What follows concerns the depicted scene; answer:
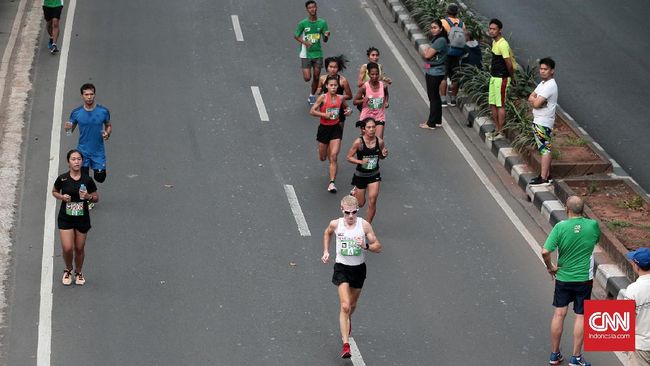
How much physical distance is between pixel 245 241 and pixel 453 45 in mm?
6757

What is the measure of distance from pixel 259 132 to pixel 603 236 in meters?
6.23

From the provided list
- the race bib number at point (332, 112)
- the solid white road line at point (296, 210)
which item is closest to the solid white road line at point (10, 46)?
the solid white road line at point (296, 210)

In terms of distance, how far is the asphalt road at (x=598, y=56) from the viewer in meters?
20.9

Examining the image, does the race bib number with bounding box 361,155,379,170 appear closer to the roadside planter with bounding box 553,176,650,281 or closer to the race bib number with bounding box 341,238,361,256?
the roadside planter with bounding box 553,176,650,281

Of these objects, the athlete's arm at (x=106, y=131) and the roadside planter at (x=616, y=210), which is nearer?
the roadside planter at (x=616, y=210)

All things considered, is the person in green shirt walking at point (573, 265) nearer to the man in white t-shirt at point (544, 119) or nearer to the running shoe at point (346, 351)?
the running shoe at point (346, 351)

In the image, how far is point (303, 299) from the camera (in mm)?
14586

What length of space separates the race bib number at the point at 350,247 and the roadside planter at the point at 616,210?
154 inches

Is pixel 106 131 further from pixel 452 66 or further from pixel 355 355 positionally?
pixel 452 66

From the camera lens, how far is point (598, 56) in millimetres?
24859

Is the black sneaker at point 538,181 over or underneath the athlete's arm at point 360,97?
underneath

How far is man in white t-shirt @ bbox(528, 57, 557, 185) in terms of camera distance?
17672 millimetres

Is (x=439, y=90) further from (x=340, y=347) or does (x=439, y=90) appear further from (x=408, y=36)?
(x=340, y=347)

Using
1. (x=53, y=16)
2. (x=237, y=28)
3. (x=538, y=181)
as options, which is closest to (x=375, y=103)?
(x=538, y=181)
